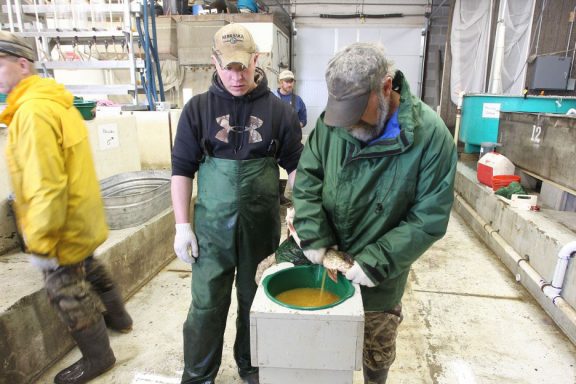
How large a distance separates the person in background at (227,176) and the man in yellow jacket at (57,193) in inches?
17.1

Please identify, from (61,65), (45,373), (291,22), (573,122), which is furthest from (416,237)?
(291,22)

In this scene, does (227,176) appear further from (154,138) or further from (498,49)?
(498,49)

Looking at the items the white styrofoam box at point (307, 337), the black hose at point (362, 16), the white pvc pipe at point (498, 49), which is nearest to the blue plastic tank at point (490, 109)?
the white pvc pipe at point (498, 49)

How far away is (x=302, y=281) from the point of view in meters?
1.37

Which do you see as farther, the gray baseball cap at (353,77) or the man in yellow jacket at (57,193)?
the man in yellow jacket at (57,193)

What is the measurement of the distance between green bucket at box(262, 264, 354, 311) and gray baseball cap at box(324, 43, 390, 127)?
51 centimetres

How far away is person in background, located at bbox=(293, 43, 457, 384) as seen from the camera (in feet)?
3.82

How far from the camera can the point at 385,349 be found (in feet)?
5.13

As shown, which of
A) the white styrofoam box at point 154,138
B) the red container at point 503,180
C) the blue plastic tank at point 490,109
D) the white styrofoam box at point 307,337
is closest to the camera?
the white styrofoam box at point 307,337

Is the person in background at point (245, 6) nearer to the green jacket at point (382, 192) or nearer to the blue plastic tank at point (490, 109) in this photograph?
the blue plastic tank at point (490, 109)

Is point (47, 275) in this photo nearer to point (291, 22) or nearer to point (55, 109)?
point (55, 109)

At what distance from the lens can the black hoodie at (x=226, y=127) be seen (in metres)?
1.56

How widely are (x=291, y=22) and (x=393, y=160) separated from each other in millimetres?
7562

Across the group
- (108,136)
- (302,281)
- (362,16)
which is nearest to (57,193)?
(302,281)
